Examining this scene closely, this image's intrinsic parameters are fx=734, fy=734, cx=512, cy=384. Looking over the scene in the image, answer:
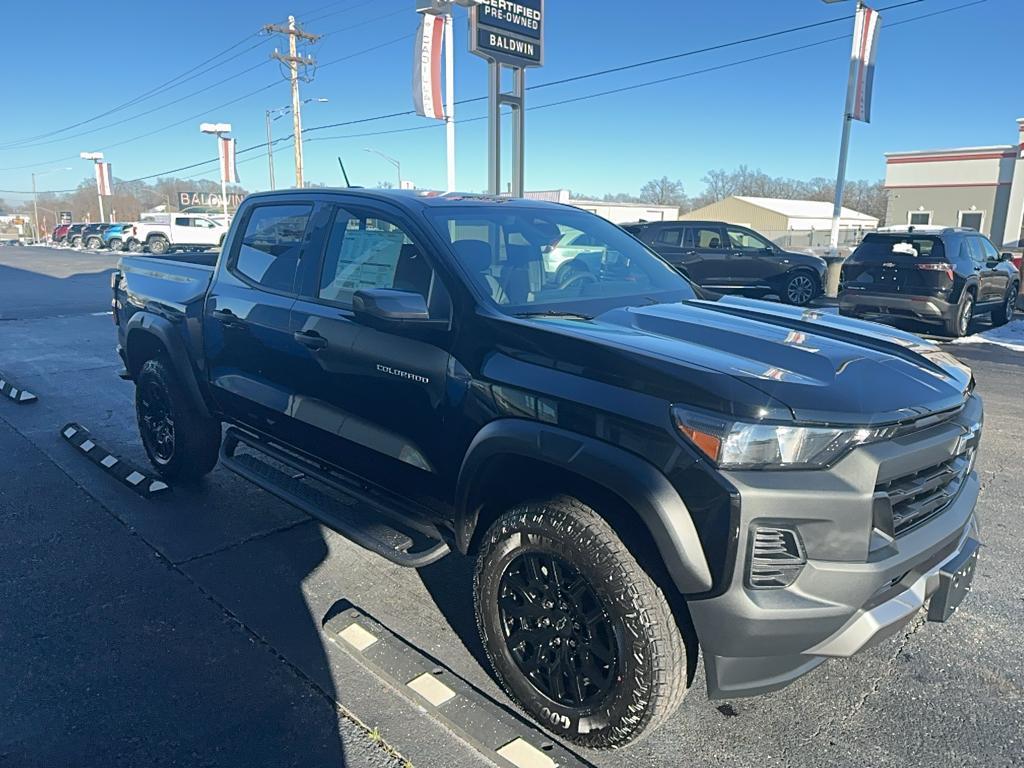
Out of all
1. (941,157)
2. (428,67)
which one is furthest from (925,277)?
(941,157)

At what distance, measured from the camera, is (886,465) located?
2.11m

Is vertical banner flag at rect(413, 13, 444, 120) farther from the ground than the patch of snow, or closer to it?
Answer: farther from the ground

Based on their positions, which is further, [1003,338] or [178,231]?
[178,231]

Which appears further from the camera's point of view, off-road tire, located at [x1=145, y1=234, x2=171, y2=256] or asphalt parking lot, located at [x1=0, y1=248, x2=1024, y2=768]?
off-road tire, located at [x1=145, y1=234, x2=171, y2=256]

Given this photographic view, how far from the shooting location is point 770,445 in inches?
81.1

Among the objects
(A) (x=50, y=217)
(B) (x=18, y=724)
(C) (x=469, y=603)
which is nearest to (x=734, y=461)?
(C) (x=469, y=603)

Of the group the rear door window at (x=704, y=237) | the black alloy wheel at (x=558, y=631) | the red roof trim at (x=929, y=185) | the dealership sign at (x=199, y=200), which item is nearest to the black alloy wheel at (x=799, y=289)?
the rear door window at (x=704, y=237)

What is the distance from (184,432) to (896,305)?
10508mm

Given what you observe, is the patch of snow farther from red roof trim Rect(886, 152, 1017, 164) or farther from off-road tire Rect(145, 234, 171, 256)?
off-road tire Rect(145, 234, 171, 256)

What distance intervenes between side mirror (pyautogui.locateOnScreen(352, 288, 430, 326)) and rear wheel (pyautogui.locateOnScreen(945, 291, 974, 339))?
34.7 ft

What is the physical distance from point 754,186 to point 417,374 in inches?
4031

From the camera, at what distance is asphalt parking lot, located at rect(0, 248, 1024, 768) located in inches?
98.1

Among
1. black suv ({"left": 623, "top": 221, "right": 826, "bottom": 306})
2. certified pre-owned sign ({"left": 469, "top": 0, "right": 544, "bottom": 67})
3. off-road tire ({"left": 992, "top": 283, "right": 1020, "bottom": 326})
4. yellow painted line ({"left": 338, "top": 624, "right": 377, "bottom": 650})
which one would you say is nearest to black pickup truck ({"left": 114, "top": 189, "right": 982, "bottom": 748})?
yellow painted line ({"left": 338, "top": 624, "right": 377, "bottom": 650})

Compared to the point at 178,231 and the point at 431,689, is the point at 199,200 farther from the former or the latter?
the point at 431,689
